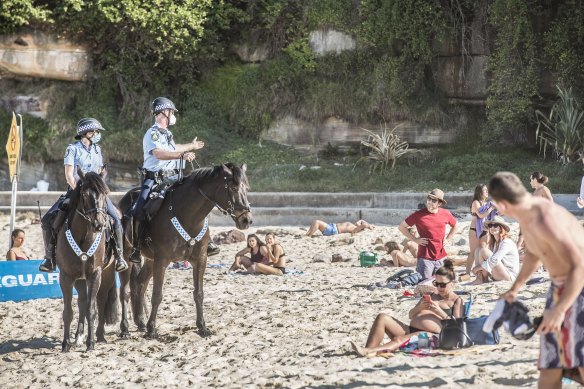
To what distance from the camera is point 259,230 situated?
22.0 m

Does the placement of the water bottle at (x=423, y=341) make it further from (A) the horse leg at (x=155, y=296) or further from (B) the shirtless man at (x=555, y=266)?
(A) the horse leg at (x=155, y=296)

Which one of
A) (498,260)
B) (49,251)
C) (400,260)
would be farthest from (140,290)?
(400,260)

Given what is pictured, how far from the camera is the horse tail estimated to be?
1240 centimetres

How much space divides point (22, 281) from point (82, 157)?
3.75 m

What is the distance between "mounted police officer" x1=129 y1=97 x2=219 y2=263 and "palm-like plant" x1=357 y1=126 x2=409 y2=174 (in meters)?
13.9

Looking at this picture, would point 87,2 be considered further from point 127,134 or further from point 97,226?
point 97,226

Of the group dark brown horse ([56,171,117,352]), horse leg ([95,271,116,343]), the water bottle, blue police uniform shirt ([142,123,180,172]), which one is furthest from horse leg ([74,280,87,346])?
the water bottle

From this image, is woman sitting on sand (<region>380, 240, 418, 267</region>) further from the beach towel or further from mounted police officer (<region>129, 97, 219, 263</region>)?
the beach towel

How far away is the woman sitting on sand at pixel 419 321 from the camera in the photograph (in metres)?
9.68

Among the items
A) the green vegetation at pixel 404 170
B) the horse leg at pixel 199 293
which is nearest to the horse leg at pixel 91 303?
the horse leg at pixel 199 293

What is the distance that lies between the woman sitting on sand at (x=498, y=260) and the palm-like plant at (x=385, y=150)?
11.8 m

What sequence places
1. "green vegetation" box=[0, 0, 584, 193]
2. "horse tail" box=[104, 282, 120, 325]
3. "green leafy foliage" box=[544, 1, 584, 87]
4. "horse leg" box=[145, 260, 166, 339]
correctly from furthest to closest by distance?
"green vegetation" box=[0, 0, 584, 193], "green leafy foliage" box=[544, 1, 584, 87], "horse tail" box=[104, 282, 120, 325], "horse leg" box=[145, 260, 166, 339]

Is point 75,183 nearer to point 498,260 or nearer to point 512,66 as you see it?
point 498,260

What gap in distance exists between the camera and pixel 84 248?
11.1 meters
